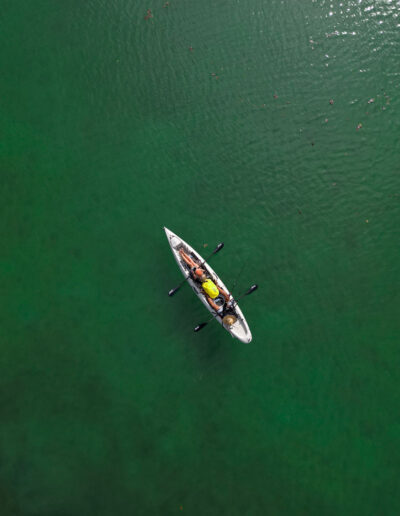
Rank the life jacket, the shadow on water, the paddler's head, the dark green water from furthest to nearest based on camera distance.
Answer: the shadow on water → the dark green water → the paddler's head → the life jacket

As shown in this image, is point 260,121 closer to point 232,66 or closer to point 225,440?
point 232,66

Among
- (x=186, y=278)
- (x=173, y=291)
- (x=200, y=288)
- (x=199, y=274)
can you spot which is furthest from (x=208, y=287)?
(x=173, y=291)

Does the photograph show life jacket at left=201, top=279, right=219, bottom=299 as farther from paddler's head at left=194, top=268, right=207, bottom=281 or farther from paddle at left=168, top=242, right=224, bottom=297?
paddle at left=168, top=242, right=224, bottom=297

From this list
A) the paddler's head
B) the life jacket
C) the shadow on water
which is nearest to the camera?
the life jacket

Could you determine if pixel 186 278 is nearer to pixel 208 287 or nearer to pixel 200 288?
pixel 200 288

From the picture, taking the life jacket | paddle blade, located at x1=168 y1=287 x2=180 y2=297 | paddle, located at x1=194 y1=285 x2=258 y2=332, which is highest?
paddle blade, located at x1=168 y1=287 x2=180 y2=297

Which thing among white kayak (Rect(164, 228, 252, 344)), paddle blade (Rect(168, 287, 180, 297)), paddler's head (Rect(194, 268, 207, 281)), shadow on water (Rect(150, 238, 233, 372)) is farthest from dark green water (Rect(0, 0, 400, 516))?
paddler's head (Rect(194, 268, 207, 281))

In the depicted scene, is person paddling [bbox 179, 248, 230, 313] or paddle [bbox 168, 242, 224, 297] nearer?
person paddling [bbox 179, 248, 230, 313]
